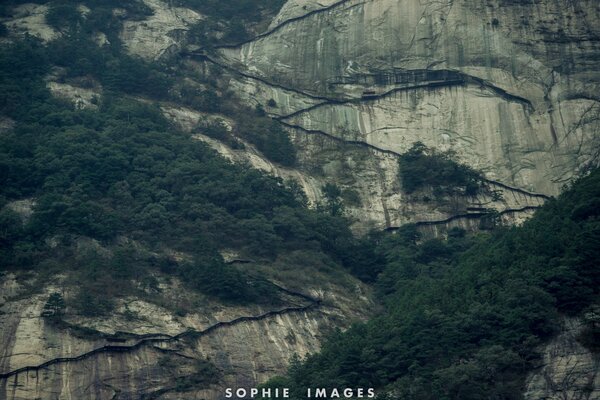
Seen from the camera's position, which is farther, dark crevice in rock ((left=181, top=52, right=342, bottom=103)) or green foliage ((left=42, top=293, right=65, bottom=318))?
dark crevice in rock ((left=181, top=52, right=342, bottom=103))

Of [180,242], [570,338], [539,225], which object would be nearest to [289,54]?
[180,242]

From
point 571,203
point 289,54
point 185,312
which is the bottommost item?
point 185,312

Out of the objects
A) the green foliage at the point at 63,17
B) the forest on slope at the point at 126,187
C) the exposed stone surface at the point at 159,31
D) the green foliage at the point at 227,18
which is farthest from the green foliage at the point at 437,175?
the green foliage at the point at 63,17

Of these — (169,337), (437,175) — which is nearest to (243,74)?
(437,175)

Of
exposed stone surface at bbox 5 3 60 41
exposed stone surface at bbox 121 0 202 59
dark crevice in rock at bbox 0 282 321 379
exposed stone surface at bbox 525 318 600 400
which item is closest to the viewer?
exposed stone surface at bbox 525 318 600 400

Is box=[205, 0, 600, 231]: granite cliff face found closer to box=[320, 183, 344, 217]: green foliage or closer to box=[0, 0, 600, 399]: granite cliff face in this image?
box=[0, 0, 600, 399]: granite cliff face

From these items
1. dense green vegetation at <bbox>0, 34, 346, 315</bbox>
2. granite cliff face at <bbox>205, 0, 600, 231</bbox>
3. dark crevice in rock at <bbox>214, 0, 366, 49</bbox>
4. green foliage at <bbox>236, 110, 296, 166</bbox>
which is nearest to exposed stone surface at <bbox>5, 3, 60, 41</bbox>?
dense green vegetation at <bbox>0, 34, 346, 315</bbox>

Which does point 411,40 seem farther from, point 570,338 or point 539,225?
point 570,338
